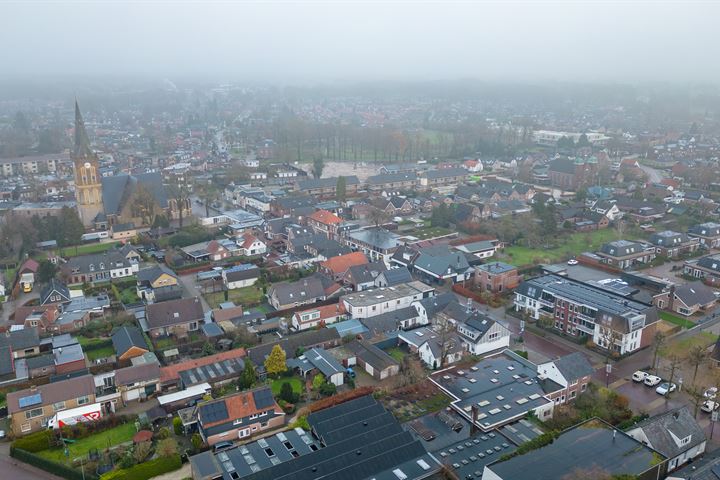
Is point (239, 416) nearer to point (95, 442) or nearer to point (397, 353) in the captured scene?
point (95, 442)

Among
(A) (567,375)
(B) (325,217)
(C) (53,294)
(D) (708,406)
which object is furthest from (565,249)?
(C) (53,294)

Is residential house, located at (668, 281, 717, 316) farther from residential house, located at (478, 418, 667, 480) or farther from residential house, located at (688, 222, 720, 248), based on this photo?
residential house, located at (478, 418, 667, 480)

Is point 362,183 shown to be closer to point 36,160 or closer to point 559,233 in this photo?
point 559,233

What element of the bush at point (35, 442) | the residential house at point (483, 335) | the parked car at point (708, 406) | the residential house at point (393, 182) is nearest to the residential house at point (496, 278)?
the residential house at point (483, 335)

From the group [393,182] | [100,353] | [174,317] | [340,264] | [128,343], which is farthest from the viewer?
[393,182]

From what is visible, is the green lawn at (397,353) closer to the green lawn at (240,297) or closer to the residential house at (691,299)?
the green lawn at (240,297)

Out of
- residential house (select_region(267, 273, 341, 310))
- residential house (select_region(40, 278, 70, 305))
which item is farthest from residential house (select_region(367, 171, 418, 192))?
residential house (select_region(40, 278, 70, 305))
